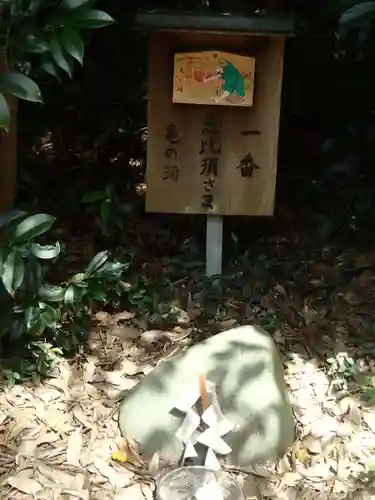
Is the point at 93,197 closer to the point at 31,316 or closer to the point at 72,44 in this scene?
the point at 31,316

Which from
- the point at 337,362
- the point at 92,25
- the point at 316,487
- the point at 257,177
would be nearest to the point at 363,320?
the point at 337,362

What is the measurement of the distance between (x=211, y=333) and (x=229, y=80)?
1.02 meters

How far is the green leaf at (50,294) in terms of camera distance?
290 cm

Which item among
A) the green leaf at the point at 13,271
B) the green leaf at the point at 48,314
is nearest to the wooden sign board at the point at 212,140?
the green leaf at the point at 48,314

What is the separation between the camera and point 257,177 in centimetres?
337

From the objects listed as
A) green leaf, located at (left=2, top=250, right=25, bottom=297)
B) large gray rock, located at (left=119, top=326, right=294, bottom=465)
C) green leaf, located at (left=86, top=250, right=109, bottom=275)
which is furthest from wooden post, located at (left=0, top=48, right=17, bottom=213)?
large gray rock, located at (left=119, top=326, right=294, bottom=465)

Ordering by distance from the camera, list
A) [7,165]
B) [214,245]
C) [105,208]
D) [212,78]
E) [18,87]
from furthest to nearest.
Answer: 1. [105,208]
2. [214,245]
3. [212,78]
4. [7,165]
5. [18,87]

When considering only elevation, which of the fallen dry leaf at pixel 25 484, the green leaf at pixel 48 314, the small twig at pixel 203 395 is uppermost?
the green leaf at pixel 48 314

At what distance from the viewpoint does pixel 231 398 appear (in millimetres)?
2705

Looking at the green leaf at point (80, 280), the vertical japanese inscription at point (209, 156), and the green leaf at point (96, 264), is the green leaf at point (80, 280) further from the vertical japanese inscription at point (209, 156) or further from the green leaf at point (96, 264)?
the vertical japanese inscription at point (209, 156)

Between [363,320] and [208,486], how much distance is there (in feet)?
4.01

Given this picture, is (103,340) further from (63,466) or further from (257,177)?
(257,177)

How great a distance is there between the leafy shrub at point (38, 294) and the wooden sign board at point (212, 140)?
476 mm

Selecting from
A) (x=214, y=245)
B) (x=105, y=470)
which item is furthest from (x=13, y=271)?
(x=214, y=245)
